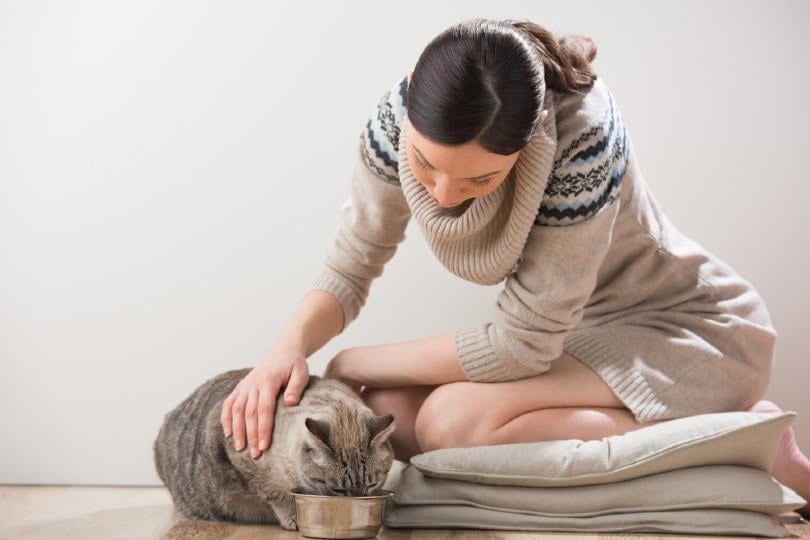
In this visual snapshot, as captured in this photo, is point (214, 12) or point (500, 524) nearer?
point (500, 524)

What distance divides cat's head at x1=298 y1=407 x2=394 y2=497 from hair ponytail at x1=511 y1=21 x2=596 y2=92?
711 mm

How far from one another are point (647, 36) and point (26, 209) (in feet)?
5.78

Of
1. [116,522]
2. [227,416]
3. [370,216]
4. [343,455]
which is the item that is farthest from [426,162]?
[116,522]

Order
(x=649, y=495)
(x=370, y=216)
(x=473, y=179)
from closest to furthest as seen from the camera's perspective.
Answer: (x=473, y=179) < (x=649, y=495) < (x=370, y=216)

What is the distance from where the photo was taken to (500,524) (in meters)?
1.83

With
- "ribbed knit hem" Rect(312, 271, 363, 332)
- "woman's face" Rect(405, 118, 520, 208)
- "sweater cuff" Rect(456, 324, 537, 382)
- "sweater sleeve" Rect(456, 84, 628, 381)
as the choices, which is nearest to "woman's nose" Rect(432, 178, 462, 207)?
"woman's face" Rect(405, 118, 520, 208)

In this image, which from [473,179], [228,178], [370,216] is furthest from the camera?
[228,178]

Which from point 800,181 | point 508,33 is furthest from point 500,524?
point 800,181

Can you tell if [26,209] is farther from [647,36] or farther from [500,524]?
[647,36]

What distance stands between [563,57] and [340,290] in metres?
0.72

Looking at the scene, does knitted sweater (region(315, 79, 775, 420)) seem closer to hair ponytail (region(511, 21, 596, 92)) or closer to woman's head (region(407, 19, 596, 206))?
hair ponytail (region(511, 21, 596, 92))

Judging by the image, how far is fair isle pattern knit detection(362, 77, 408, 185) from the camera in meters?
1.92

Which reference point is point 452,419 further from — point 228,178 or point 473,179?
point 228,178

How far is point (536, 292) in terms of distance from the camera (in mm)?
1856
